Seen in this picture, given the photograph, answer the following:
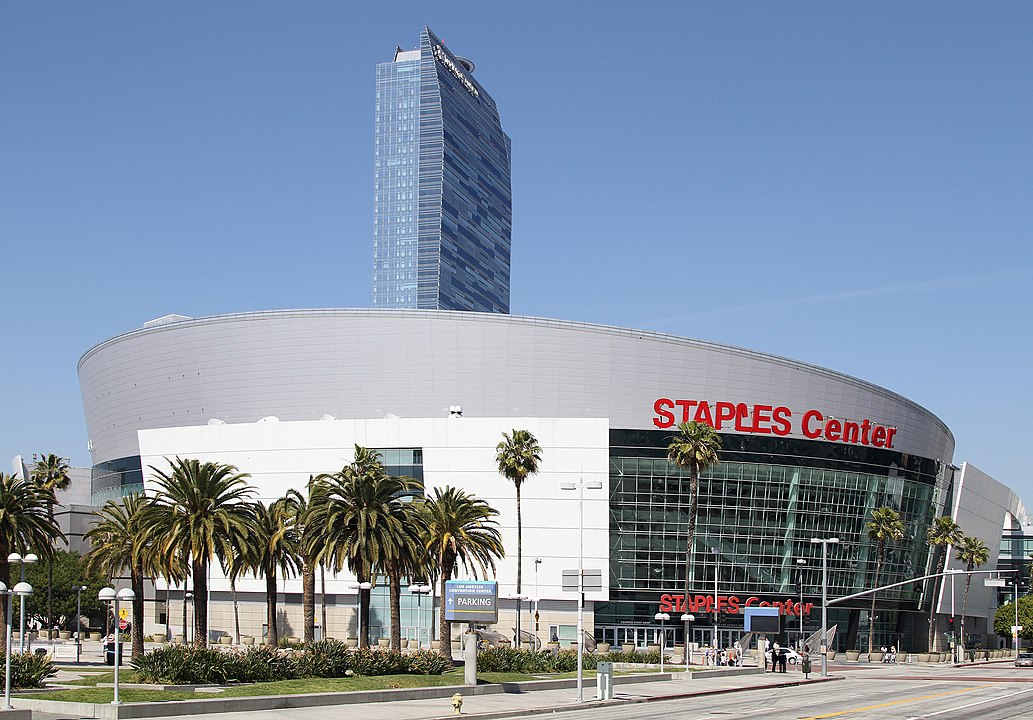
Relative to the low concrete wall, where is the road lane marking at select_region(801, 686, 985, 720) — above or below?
below

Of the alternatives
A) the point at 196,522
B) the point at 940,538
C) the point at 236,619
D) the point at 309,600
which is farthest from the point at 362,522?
the point at 940,538

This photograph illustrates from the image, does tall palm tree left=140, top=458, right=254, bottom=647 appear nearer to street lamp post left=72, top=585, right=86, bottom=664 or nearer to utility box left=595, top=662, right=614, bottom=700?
street lamp post left=72, top=585, right=86, bottom=664

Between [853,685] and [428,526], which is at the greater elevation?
→ [428,526]

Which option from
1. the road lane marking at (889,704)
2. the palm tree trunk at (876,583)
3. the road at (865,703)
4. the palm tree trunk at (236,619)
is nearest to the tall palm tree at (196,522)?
the road at (865,703)

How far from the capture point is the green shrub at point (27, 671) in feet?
147

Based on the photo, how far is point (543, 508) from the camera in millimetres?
108125

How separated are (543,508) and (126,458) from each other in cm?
5021

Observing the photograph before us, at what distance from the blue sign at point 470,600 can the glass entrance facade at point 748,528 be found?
54548 mm

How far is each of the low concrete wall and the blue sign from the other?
3.88m

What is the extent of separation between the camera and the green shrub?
44.7 metres

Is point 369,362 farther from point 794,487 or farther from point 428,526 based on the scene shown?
point 794,487

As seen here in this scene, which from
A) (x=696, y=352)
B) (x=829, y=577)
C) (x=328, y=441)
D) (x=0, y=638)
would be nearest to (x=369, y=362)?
(x=328, y=441)

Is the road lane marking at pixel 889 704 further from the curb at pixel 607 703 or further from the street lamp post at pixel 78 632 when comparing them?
the street lamp post at pixel 78 632

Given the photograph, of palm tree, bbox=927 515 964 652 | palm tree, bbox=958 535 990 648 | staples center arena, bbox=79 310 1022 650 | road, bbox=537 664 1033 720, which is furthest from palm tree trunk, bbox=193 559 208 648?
palm tree, bbox=958 535 990 648
